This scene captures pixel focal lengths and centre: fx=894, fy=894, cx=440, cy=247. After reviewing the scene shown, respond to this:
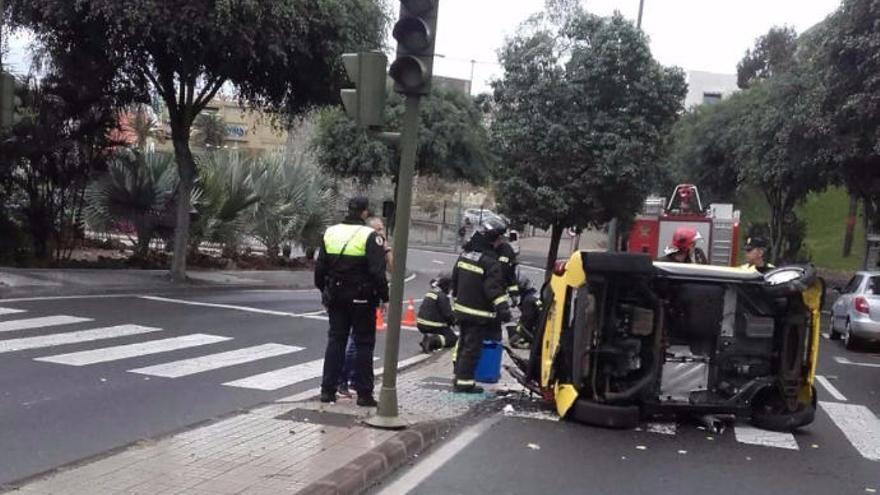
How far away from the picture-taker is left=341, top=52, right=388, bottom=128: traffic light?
22.7 feet

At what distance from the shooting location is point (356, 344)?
25.7 feet

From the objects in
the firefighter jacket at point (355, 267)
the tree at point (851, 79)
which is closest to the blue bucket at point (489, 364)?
the firefighter jacket at point (355, 267)

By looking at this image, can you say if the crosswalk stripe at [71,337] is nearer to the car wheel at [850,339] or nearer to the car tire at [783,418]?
the car tire at [783,418]

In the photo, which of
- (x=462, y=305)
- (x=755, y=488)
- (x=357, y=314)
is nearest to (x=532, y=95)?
(x=462, y=305)

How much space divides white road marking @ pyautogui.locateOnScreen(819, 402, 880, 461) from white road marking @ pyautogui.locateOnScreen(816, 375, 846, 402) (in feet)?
1.96

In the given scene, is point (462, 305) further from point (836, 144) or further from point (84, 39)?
point (836, 144)

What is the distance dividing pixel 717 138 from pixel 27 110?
29.2 metres

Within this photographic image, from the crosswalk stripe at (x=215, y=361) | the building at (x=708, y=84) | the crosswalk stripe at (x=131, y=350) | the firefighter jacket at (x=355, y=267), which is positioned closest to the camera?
the firefighter jacket at (x=355, y=267)

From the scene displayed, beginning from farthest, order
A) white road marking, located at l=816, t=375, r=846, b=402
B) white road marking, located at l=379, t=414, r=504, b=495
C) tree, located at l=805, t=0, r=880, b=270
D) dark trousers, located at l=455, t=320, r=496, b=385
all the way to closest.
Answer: tree, located at l=805, t=0, r=880, b=270, white road marking, located at l=816, t=375, r=846, b=402, dark trousers, located at l=455, t=320, r=496, b=385, white road marking, located at l=379, t=414, r=504, b=495

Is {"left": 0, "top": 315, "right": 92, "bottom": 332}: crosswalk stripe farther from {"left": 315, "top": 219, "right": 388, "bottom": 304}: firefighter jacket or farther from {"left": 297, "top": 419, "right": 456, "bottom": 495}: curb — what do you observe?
{"left": 297, "top": 419, "right": 456, "bottom": 495}: curb

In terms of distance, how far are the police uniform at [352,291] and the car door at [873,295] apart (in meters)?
12.6

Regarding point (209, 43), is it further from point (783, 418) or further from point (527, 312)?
point (783, 418)

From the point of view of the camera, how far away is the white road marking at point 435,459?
6008 mm

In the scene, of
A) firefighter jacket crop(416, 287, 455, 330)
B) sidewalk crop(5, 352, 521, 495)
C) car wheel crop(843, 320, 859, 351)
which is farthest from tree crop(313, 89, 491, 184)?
sidewalk crop(5, 352, 521, 495)
